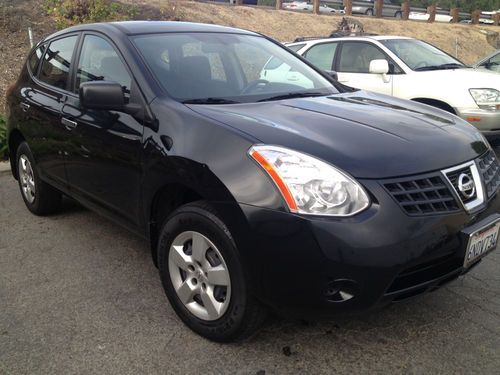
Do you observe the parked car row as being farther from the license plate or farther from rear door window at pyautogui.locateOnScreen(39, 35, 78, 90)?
the license plate

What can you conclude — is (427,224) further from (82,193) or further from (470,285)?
(82,193)

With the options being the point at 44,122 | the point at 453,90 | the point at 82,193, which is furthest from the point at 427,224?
the point at 453,90

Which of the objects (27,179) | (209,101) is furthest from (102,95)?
(27,179)

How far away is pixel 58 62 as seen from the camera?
407 centimetres

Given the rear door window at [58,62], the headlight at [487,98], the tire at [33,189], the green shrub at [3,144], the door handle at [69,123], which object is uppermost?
the rear door window at [58,62]

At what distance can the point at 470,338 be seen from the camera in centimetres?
266

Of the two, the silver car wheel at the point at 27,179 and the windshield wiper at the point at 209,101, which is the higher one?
the windshield wiper at the point at 209,101

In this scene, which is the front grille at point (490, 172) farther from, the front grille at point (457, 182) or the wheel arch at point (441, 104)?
the wheel arch at point (441, 104)

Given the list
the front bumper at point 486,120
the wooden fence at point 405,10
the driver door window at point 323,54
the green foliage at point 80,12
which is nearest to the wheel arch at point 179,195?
the front bumper at point 486,120

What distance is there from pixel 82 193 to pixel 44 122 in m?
0.74

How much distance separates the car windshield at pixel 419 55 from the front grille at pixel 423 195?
4.76m

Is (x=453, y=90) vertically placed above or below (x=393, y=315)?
above

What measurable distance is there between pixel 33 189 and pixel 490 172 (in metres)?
3.75

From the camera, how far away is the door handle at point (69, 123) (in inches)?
139
